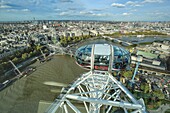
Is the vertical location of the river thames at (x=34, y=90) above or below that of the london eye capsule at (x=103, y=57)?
below

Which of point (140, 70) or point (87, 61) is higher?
point (87, 61)

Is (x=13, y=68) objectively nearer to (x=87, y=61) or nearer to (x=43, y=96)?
(x=43, y=96)

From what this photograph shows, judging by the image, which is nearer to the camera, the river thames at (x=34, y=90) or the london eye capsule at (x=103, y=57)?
the london eye capsule at (x=103, y=57)

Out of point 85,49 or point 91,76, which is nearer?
point 91,76

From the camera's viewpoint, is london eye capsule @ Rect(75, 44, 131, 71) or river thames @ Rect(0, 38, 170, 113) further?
river thames @ Rect(0, 38, 170, 113)

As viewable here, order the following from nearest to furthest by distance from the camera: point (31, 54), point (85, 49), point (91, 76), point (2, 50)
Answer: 1. point (91, 76)
2. point (85, 49)
3. point (2, 50)
4. point (31, 54)

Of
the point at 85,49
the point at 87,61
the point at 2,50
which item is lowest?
the point at 2,50

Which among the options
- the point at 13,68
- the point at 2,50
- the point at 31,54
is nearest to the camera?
the point at 13,68

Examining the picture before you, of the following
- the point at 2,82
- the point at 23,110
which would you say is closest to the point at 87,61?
the point at 23,110

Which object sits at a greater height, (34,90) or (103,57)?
(103,57)

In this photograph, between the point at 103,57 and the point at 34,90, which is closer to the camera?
the point at 103,57

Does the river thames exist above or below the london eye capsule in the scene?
below
